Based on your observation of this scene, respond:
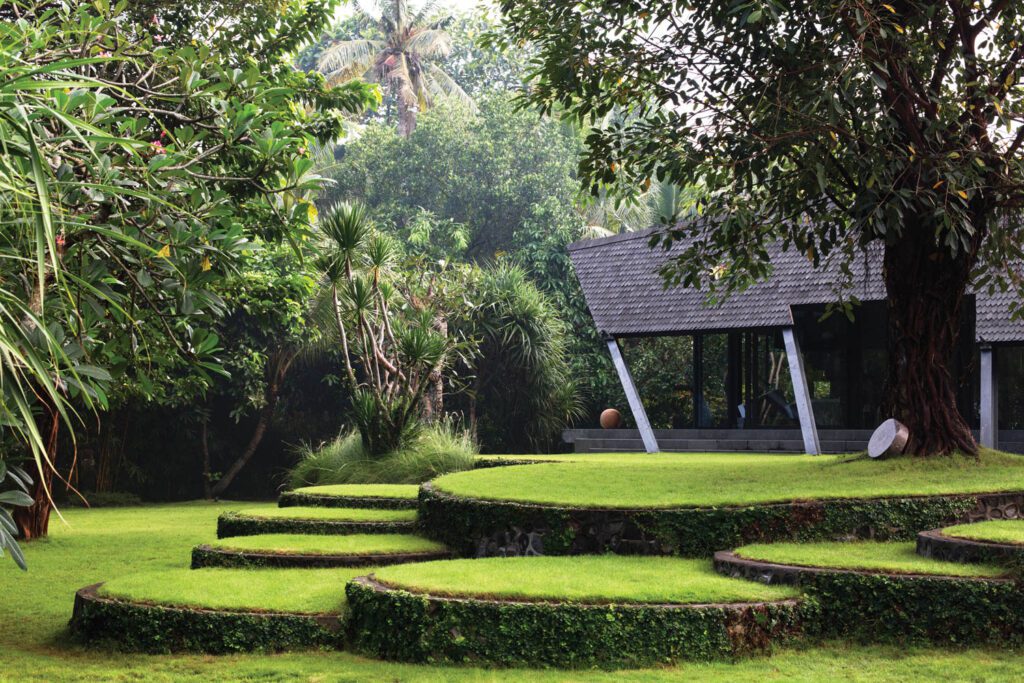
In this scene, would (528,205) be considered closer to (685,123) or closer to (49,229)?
(685,123)

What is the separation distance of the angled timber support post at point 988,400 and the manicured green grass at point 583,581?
7.80 metres

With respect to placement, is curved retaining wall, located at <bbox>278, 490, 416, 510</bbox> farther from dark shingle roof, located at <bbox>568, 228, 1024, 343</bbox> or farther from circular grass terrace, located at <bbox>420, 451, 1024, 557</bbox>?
dark shingle roof, located at <bbox>568, 228, 1024, 343</bbox>

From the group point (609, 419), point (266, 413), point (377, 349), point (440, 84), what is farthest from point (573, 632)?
point (440, 84)

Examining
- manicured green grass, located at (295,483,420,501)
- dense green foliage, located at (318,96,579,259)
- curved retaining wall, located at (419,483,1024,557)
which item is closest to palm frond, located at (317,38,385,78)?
dense green foliage, located at (318,96,579,259)

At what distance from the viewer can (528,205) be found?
94.7 ft

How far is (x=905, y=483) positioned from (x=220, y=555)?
5.26 meters

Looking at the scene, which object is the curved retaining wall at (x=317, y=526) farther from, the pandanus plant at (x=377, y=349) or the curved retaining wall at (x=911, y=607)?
the pandanus plant at (x=377, y=349)

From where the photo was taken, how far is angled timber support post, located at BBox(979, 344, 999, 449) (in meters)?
13.6

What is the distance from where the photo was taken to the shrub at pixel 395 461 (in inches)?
526

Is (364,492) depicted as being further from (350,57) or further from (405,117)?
(350,57)

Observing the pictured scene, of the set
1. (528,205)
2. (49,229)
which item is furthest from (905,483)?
(528,205)

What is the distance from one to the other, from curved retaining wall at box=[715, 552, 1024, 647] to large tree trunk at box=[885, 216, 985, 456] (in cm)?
381

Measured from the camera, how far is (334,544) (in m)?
8.50

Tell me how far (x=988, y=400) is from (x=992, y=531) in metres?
7.46
